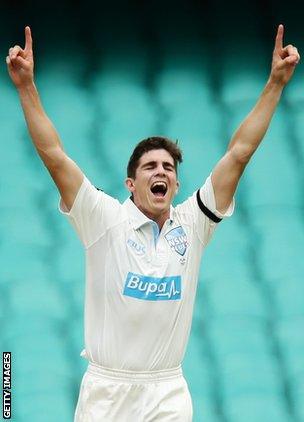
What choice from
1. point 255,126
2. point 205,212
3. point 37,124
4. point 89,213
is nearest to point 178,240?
point 205,212

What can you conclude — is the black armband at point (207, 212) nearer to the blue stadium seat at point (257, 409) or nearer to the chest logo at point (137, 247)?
the chest logo at point (137, 247)

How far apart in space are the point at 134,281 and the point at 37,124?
21.3 inches

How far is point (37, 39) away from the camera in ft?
17.1

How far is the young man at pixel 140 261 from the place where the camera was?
10.4 ft

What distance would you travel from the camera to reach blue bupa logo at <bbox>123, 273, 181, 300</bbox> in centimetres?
319

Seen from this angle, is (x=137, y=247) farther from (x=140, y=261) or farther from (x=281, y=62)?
(x=281, y=62)

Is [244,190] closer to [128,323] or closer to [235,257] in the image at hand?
[235,257]

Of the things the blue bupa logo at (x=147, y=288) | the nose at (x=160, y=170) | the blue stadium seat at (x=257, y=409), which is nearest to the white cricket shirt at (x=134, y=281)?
the blue bupa logo at (x=147, y=288)

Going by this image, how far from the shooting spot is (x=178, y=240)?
3301 millimetres

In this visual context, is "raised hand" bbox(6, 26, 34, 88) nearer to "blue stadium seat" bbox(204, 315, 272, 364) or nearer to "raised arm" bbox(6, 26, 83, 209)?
"raised arm" bbox(6, 26, 83, 209)

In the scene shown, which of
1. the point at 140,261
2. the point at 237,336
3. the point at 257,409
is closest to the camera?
the point at 140,261

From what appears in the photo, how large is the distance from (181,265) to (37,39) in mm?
2293

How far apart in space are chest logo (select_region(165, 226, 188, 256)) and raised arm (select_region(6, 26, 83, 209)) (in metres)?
0.33

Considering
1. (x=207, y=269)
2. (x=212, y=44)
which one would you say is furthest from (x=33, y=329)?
(x=212, y=44)
